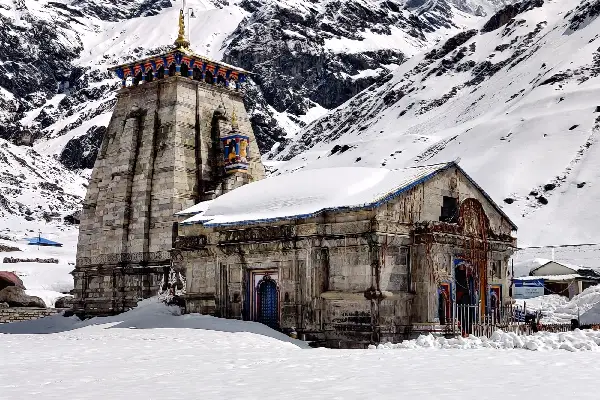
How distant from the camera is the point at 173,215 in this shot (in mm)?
27719

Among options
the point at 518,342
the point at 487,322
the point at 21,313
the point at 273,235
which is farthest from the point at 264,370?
the point at 21,313

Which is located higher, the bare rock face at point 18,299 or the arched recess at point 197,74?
the arched recess at point 197,74

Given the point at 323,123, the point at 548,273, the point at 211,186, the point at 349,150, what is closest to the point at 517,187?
the point at 548,273

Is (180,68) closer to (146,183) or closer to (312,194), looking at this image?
(146,183)

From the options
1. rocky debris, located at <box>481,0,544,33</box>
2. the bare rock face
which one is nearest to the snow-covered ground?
the bare rock face

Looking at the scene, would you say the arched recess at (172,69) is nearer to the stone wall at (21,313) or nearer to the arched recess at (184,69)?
the arched recess at (184,69)

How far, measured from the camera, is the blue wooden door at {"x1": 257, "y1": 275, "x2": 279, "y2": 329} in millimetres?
22375

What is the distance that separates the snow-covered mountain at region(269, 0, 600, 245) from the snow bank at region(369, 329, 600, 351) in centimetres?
4882

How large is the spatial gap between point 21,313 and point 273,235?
17.5 m

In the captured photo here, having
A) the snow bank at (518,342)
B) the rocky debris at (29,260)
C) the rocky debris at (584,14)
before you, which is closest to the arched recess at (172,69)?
the snow bank at (518,342)

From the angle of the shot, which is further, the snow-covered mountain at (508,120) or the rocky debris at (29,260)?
the snow-covered mountain at (508,120)

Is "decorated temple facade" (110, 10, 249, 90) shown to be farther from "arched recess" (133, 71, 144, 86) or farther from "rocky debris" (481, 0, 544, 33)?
"rocky debris" (481, 0, 544, 33)

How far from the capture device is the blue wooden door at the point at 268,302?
22.4m

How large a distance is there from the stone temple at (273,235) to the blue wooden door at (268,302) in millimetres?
35
